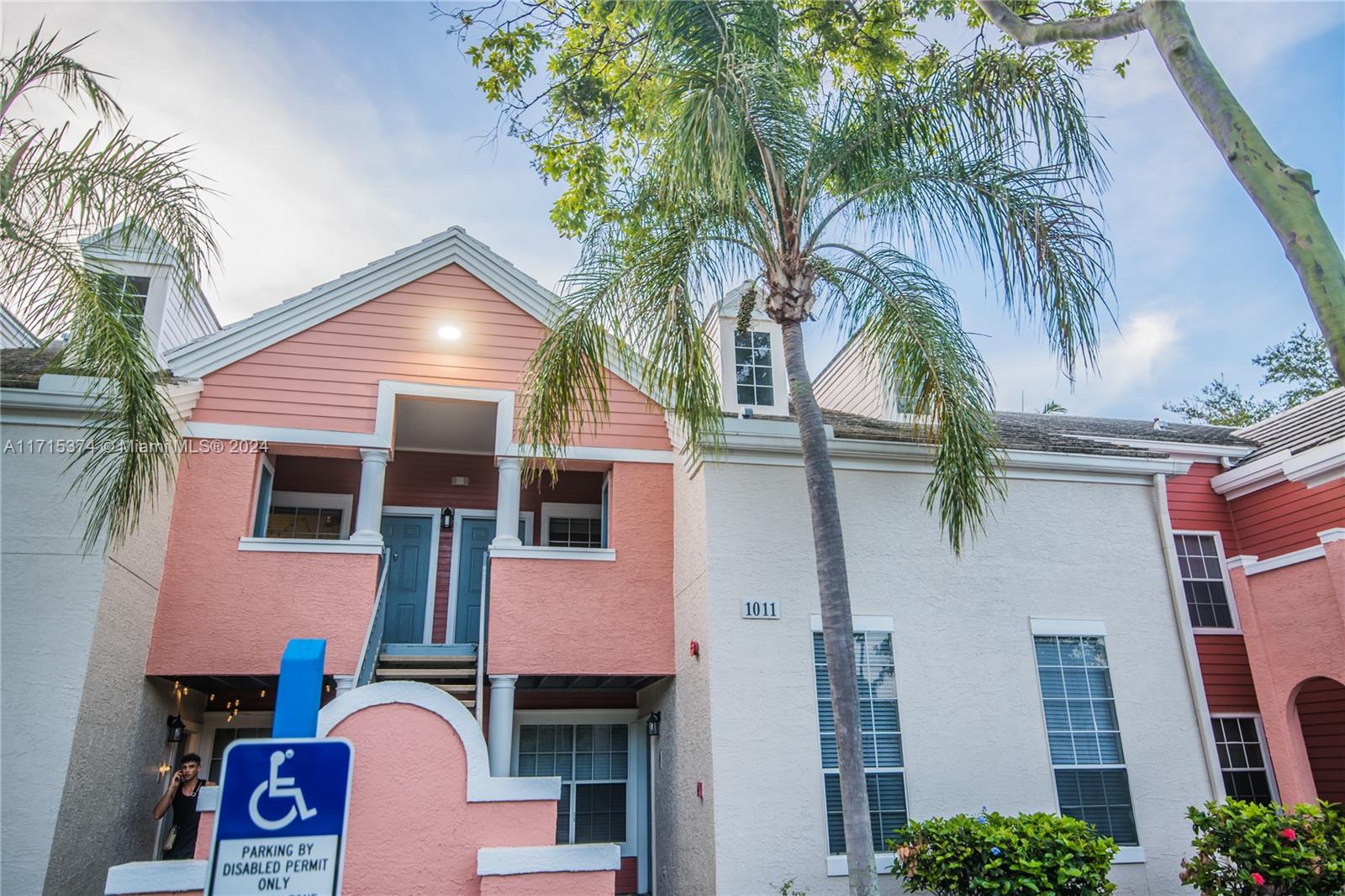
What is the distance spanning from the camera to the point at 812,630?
934cm

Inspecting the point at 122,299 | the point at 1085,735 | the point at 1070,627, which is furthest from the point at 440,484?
the point at 1085,735

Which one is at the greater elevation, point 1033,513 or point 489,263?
point 489,263

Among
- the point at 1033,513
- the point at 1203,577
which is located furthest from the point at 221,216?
the point at 1203,577

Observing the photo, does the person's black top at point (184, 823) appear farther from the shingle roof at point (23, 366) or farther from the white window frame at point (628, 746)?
the shingle roof at point (23, 366)

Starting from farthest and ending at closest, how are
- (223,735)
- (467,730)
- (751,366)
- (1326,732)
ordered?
(1326,732) → (223,735) → (751,366) → (467,730)

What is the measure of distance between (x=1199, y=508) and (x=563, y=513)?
34.4 ft

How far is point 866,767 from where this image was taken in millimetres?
8984

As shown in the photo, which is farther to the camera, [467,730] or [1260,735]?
[1260,735]

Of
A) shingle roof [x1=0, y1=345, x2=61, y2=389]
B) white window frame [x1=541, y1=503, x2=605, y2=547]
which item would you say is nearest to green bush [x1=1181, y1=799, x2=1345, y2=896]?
white window frame [x1=541, y1=503, x2=605, y2=547]

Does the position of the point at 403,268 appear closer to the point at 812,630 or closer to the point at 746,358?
the point at 746,358

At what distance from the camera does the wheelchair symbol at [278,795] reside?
2830mm

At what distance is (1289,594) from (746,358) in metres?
7.44

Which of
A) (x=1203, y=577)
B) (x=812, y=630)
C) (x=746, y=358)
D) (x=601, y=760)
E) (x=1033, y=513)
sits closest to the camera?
(x=812, y=630)

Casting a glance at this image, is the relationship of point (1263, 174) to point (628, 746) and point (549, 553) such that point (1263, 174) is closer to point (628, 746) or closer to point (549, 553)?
point (549, 553)
